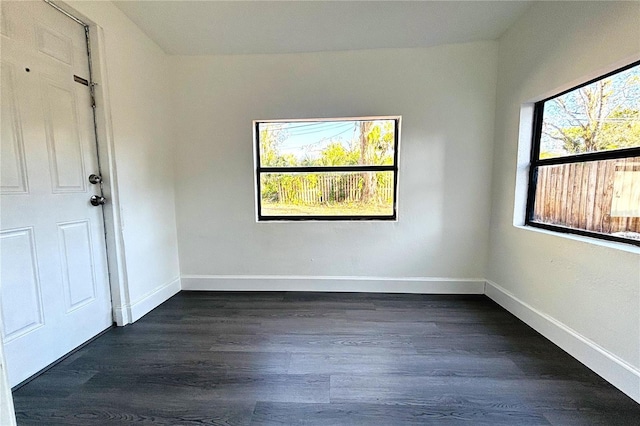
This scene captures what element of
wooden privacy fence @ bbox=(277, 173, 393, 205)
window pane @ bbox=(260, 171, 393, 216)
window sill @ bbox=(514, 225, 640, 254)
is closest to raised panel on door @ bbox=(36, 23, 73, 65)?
window pane @ bbox=(260, 171, 393, 216)

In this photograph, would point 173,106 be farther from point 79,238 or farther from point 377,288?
point 377,288

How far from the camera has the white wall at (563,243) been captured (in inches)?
57.4

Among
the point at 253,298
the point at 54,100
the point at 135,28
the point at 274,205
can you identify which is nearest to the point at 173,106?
the point at 135,28

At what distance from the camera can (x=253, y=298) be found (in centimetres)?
272

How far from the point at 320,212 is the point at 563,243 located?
6.41 feet

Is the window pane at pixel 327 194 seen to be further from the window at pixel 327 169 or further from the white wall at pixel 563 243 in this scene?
the white wall at pixel 563 243

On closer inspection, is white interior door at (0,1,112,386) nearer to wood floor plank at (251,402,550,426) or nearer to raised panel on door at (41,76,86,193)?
raised panel on door at (41,76,86,193)

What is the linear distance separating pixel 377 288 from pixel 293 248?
3.20 ft

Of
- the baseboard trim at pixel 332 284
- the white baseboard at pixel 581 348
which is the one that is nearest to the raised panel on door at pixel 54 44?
the baseboard trim at pixel 332 284

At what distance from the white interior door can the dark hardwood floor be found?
238mm

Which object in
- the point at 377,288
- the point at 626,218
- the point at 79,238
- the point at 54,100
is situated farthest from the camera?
the point at 377,288

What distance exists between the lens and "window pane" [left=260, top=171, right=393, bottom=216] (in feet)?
9.11

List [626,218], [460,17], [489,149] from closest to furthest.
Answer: [626,218] < [460,17] < [489,149]

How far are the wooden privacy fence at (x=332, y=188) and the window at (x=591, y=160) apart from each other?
123cm
